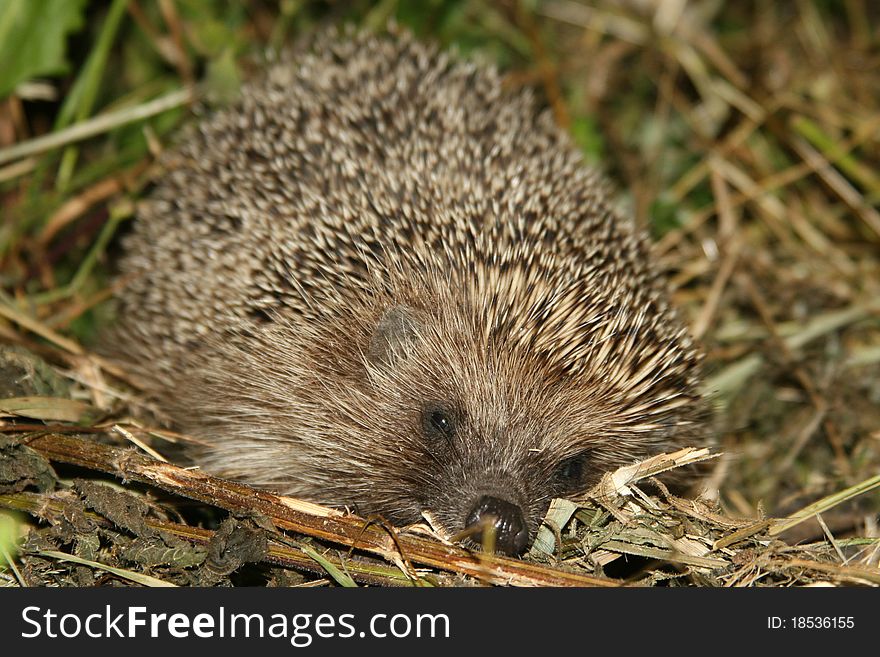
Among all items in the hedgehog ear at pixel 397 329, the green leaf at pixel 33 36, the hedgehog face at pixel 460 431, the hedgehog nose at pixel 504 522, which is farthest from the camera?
the green leaf at pixel 33 36

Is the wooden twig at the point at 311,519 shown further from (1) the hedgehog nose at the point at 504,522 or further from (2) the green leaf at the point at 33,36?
(2) the green leaf at the point at 33,36

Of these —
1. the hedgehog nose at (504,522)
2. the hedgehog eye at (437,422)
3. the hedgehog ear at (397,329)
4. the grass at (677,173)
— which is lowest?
the hedgehog nose at (504,522)

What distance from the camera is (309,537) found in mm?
3092

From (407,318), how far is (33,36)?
236 centimetres

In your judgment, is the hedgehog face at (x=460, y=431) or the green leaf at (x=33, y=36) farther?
the green leaf at (x=33, y=36)

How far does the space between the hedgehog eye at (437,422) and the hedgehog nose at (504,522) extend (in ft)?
1.06

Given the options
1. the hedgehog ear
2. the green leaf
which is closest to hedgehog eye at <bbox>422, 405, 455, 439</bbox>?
the hedgehog ear

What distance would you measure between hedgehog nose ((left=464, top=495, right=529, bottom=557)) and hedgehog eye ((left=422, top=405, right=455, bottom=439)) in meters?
0.32

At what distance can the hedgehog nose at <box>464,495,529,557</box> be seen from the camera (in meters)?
2.94

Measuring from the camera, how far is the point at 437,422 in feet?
10.6

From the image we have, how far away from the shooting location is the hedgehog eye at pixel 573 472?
3.31 meters

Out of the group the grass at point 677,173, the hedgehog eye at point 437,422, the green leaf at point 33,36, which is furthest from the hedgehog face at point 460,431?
the green leaf at point 33,36
